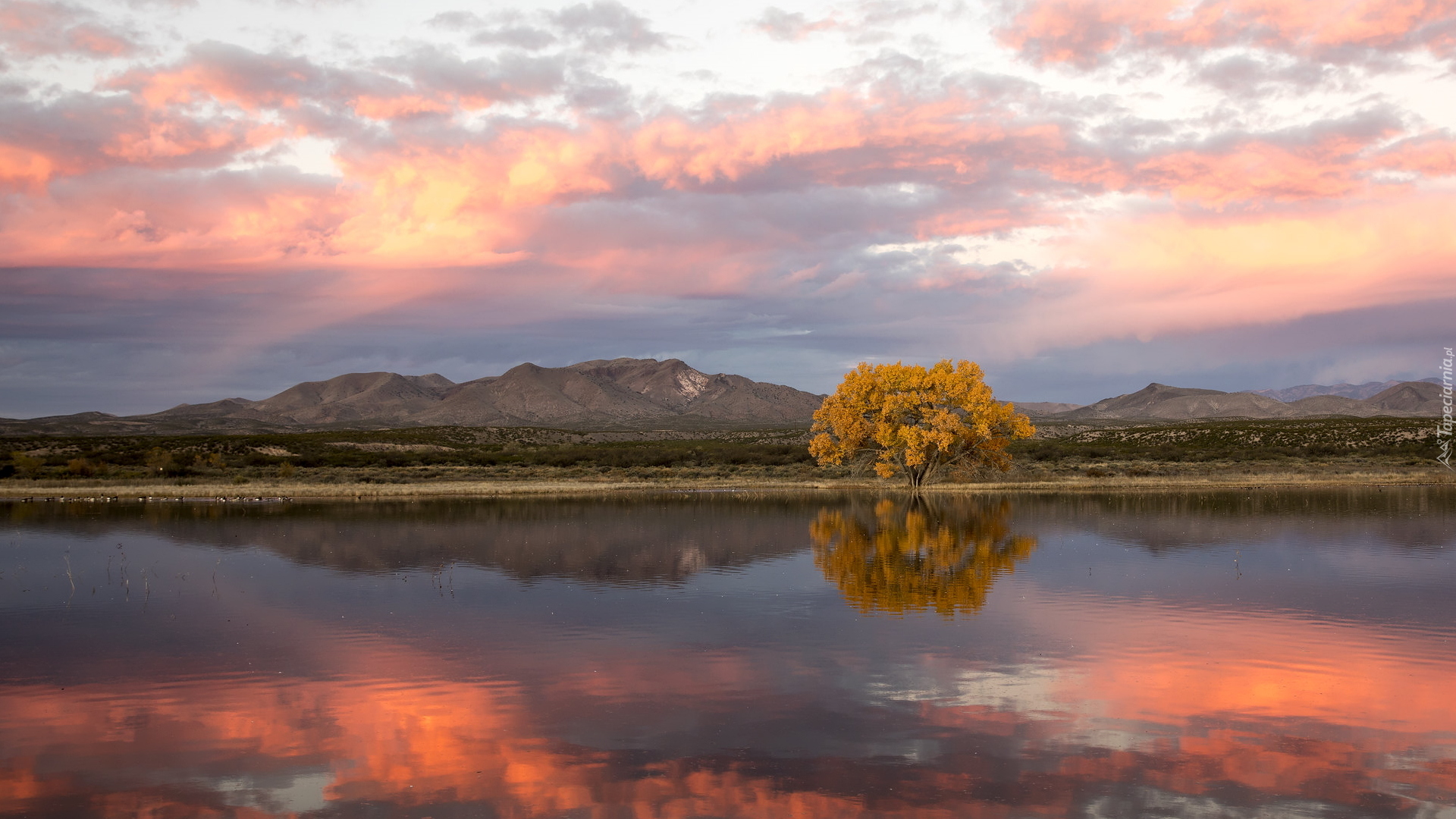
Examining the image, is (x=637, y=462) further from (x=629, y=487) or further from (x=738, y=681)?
(x=738, y=681)

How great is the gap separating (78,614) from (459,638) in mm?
8009

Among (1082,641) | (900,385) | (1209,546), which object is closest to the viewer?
A: (1082,641)

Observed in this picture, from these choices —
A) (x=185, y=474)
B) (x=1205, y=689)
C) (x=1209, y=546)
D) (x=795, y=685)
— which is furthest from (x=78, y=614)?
(x=185, y=474)

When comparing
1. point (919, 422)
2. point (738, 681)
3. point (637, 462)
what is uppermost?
point (919, 422)

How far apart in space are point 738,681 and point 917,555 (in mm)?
13476

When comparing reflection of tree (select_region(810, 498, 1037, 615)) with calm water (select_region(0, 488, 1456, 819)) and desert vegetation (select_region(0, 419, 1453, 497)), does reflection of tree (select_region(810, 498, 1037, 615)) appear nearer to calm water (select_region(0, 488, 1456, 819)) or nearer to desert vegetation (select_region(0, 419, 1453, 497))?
calm water (select_region(0, 488, 1456, 819))

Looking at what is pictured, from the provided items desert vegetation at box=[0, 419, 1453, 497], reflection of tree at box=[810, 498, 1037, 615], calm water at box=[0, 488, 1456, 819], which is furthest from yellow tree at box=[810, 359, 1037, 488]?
calm water at box=[0, 488, 1456, 819]

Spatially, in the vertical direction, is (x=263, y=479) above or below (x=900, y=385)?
below

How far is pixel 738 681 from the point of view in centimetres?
1272

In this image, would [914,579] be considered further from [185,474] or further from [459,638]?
[185,474]

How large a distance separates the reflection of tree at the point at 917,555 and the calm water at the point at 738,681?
187 millimetres

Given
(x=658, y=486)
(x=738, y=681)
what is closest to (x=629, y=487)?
(x=658, y=486)

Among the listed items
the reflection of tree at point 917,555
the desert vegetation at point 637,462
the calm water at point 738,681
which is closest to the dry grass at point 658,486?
the desert vegetation at point 637,462

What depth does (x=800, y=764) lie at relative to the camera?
9.43 m
